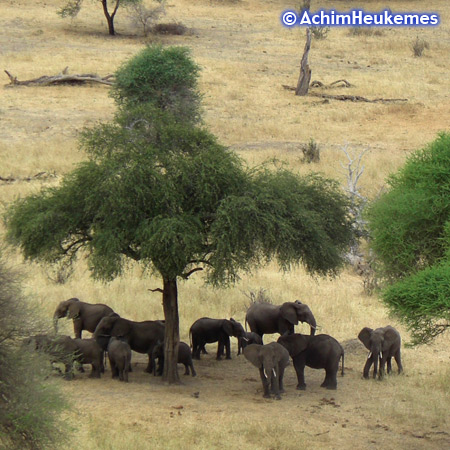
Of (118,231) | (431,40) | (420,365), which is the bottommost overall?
(420,365)

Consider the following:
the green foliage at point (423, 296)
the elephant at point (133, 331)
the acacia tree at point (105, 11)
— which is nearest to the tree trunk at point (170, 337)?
the elephant at point (133, 331)

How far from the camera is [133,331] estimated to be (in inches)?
571

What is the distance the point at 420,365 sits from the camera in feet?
52.5

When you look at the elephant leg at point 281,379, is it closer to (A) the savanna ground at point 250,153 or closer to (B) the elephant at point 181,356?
(A) the savanna ground at point 250,153

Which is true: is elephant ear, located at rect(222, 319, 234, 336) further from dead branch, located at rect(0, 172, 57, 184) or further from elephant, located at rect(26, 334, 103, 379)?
dead branch, located at rect(0, 172, 57, 184)

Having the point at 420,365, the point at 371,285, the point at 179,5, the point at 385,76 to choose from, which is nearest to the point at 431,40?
the point at 385,76

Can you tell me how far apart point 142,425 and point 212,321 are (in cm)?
375

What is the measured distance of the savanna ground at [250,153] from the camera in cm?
1234

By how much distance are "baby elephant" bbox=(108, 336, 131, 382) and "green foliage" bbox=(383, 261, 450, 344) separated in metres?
4.38

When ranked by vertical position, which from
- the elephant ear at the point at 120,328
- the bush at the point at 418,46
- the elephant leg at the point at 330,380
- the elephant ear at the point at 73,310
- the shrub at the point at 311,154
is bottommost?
the elephant leg at the point at 330,380

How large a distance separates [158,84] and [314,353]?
19502 mm

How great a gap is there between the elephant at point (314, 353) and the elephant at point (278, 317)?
96 centimetres

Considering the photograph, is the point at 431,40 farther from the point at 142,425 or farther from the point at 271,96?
the point at 142,425

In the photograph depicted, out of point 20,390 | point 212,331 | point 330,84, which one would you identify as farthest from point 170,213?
point 330,84
